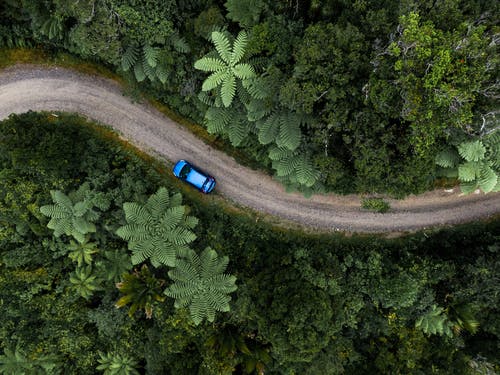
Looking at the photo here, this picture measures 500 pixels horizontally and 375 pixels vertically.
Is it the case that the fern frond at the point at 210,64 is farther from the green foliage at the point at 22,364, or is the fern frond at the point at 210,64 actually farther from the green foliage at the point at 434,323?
the green foliage at the point at 22,364

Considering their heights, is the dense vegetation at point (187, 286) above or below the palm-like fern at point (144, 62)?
below

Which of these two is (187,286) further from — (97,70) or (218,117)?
(97,70)

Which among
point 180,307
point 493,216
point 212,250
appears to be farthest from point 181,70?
point 493,216

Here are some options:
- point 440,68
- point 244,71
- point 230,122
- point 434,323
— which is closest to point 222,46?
point 244,71

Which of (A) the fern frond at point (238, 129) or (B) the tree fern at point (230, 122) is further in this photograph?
(A) the fern frond at point (238, 129)

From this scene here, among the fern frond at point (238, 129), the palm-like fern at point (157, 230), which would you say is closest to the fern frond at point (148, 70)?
the fern frond at point (238, 129)

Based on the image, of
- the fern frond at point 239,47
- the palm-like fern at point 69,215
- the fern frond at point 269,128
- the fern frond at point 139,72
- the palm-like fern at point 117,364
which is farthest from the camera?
the palm-like fern at point 117,364

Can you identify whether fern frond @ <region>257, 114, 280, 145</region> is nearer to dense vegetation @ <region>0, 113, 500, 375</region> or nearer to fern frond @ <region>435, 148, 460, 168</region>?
dense vegetation @ <region>0, 113, 500, 375</region>
